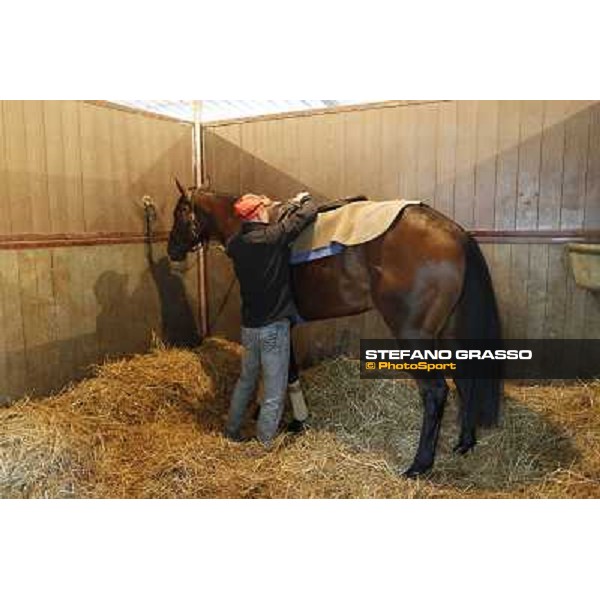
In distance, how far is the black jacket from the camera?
1.80 m

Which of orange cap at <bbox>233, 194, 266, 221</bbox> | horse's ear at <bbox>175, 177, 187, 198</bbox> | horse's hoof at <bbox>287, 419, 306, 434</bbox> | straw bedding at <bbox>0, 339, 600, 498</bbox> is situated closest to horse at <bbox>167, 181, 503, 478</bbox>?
straw bedding at <bbox>0, 339, 600, 498</bbox>

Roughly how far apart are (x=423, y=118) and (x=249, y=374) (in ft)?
4.12

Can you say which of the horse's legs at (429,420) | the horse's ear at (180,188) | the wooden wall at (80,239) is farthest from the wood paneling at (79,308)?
the horse's legs at (429,420)

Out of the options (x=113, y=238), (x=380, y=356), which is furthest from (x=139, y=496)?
(x=113, y=238)

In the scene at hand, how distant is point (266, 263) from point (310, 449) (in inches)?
30.4

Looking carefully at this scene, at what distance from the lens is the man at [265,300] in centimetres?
182

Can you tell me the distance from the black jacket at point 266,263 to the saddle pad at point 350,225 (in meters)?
0.05

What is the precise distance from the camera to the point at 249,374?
2004mm

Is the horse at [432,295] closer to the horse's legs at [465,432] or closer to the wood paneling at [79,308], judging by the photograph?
the horse's legs at [465,432]

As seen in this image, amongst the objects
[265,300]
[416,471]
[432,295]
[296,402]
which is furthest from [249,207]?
[416,471]

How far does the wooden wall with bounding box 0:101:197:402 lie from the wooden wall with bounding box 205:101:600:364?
0.72 m

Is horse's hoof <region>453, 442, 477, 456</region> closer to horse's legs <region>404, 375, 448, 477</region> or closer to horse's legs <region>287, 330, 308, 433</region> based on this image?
horse's legs <region>404, 375, 448, 477</region>

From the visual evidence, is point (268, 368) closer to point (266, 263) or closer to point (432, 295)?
point (266, 263)

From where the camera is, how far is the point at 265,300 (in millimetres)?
1881
